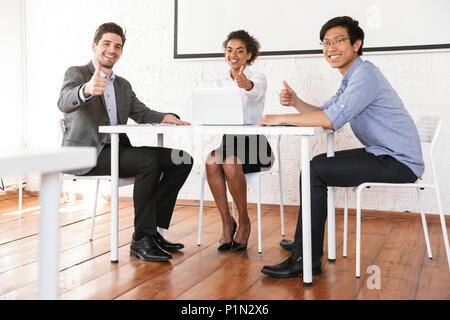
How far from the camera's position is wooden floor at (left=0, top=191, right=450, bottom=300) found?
79.5 inches

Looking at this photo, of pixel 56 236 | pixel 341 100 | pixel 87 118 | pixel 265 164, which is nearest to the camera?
pixel 56 236

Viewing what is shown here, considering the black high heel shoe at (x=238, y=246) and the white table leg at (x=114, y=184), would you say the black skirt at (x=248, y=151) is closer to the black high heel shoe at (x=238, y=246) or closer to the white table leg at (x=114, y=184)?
the black high heel shoe at (x=238, y=246)

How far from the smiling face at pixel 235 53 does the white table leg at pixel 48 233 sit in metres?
2.25

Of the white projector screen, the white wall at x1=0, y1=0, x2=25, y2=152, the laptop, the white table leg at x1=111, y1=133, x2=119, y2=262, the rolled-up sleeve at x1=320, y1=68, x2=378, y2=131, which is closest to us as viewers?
the rolled-up sleeve at x1=320, y1=68, x2=378, y2=131

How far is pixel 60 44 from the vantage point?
4.43 m

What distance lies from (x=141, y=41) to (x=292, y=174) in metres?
1.72

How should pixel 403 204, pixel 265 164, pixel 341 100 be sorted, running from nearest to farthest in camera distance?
pixel 341 100 → pixel 265 164 → pixel 403 204

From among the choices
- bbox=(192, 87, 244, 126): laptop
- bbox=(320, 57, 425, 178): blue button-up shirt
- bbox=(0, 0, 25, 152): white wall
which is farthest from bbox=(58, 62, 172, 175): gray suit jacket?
bbox=(0, 0, 25, 152): white wall

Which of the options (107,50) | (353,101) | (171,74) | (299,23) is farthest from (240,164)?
(171,74)

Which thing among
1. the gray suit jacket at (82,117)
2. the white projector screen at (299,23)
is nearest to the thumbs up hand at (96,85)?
the gray suit jacket at (82,117)

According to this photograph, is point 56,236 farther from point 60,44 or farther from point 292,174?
point 60,44

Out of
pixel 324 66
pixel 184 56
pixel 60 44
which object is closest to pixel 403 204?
pixel 324 66

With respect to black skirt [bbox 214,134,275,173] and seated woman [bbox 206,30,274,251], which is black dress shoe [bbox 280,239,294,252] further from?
black skirt [bbox 214,134,275,173]
